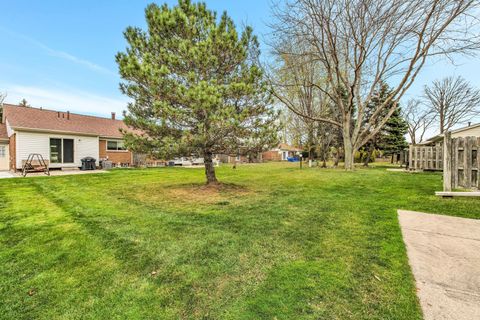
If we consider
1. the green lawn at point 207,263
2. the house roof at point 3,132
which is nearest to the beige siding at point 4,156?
the house roof at point 3,132

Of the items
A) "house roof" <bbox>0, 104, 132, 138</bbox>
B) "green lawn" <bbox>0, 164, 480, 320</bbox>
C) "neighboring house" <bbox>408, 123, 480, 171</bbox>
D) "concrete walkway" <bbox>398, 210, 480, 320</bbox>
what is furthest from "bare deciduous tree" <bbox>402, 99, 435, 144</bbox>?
"house roof" <bbox>0, 104, 132, 138</bbox>

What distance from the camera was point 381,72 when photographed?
1464 cm

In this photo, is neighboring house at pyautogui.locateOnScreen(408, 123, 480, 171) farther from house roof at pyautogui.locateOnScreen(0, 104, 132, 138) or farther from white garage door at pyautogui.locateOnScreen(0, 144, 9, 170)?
white garage door at pyautogui.locateOnScreen(0, 144, 9, 170)

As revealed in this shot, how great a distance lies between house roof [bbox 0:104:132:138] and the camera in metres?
14.0

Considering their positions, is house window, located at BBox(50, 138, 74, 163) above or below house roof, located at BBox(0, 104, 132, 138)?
below

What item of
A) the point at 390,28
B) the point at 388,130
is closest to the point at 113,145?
the point at 390,28

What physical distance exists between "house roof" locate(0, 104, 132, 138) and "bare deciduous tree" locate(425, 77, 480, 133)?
36.9 m

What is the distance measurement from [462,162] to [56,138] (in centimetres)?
2005

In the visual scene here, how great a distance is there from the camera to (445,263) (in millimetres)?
2508

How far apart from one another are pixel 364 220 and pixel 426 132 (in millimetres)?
38739

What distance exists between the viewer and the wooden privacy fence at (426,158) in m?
12.8

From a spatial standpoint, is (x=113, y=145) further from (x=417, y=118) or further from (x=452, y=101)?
(x=452, y=101)

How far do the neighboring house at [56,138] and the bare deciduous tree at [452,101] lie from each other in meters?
37.1

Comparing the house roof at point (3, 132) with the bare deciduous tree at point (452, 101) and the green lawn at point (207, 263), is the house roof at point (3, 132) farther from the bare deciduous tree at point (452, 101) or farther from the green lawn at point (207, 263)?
the bare deciduous tree at point (452, 101)
